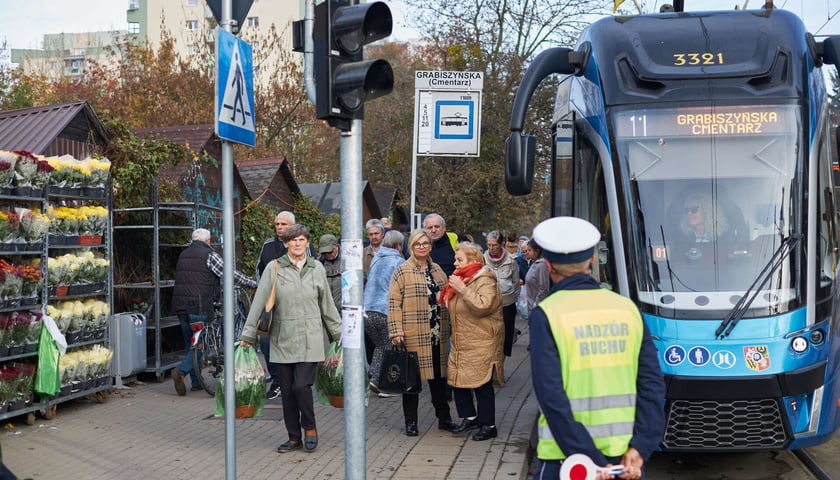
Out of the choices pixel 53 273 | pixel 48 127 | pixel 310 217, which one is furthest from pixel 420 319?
pixel 310 217

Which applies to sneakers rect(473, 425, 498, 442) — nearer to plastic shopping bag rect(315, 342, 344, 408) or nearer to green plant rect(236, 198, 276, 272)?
plastic shopping bag rect(315, 342, 344, 408)

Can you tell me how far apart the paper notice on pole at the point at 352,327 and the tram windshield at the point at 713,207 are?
7.91 feet

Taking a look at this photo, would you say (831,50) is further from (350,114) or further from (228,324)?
Answer: (228,324)

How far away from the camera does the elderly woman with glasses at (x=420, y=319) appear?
8492 millimetres

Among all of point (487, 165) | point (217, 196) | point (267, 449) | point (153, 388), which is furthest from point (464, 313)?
point (487, 165)

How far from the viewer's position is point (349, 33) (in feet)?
18.3

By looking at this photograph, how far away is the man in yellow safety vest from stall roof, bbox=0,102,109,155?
884cm

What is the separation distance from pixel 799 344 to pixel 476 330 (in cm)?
257

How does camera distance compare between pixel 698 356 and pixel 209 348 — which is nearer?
pixel 698 356

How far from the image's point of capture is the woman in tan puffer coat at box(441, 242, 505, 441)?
8078 millimetres

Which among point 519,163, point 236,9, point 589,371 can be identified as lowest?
point 589,371

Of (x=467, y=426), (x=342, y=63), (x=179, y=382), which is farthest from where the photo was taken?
(x=179, y=382)

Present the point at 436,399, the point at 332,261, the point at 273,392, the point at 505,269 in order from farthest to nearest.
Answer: the point at 505,269 → the point at 332,261 → the point at 273,392 → the point at 436,399

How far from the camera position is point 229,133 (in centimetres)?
551
